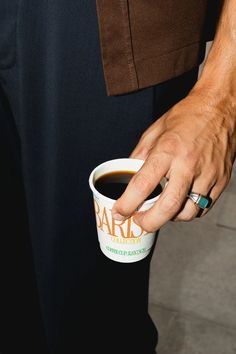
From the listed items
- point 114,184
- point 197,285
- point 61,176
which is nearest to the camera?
point 114,184

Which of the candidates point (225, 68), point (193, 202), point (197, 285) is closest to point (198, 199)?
point (193, 202)

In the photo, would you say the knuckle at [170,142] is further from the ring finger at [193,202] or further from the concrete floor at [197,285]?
the concrete floor at [197,285]

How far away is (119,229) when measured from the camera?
2.61 ft

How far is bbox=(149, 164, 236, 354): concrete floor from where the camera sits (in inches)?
61.5

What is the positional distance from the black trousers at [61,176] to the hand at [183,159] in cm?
10

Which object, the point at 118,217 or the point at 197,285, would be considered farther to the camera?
the point at 197,285

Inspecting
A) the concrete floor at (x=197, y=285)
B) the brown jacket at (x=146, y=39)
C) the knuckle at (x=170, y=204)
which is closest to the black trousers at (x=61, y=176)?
the brown jacket at (x=146, y=39)

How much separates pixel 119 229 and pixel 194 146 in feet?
0.72

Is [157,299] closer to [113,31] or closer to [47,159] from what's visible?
[47,159]

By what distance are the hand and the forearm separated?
0.08ft

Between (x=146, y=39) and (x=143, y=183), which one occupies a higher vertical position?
(x=146, y=39)

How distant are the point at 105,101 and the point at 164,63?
15 centimetres

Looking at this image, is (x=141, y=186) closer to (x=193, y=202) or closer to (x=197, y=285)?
(x=193, y=202)

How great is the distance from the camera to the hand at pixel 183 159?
72 cm
